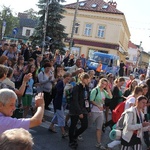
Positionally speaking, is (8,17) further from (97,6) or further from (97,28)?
(97,28)

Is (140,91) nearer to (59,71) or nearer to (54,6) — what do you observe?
(59,71)

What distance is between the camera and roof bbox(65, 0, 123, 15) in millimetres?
47166

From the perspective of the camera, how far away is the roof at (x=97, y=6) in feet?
155

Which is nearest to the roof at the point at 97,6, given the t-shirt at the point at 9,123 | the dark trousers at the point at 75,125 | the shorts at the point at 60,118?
the shorts at the point at 60,118

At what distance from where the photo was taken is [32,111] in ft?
28.7

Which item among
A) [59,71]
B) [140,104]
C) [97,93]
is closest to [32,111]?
[59,71]

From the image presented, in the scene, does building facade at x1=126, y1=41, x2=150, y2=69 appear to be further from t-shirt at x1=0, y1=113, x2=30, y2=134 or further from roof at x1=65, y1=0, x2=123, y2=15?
t-shirt at x1=0, y1=113, x2=30, y2=134

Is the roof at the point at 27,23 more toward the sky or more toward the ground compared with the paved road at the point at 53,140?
more toward the sky

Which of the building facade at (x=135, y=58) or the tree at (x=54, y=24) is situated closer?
the tree at (x=54, y=24)

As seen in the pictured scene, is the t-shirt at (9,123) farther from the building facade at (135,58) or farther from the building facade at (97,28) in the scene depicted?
the building facade at (135,58)

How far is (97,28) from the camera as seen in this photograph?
47281mm

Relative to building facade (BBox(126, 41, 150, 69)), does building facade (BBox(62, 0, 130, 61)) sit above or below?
above

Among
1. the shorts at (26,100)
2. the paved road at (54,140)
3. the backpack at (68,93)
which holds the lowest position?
the paved road at (54,140)

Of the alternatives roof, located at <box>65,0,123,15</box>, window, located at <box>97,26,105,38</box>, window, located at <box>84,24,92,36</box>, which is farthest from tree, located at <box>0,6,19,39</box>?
window, located at <box>97,26,105,38</box>
